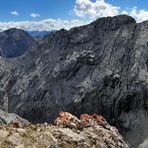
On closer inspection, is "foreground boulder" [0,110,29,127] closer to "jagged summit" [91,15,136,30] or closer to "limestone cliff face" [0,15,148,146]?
"limestone cliff face" [0,15,148,146]

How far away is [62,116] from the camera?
2680 cm

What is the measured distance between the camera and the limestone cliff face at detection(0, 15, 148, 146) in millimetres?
125750

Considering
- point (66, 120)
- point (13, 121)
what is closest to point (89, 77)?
point (66, 120)

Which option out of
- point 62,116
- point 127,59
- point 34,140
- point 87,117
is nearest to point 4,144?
point 34,140

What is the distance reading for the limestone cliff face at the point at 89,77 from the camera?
4951 inches

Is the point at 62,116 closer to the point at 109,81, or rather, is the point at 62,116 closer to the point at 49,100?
the point at 109,81

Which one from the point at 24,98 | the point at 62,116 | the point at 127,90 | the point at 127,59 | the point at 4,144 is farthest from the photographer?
the point at 24,98

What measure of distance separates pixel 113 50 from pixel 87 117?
405 ft

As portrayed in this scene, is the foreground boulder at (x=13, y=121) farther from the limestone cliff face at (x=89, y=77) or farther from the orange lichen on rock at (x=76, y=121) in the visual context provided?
the limestone cliff face at (x=89, y=77)

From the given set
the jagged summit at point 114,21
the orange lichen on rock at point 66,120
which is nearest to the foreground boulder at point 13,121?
the orange lichen on rock at point 66,120

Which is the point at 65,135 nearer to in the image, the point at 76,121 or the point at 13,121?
the point at 76,121

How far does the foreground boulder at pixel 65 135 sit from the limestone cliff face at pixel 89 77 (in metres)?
84.4

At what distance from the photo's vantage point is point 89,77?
5625 inches

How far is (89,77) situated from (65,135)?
12006cm
